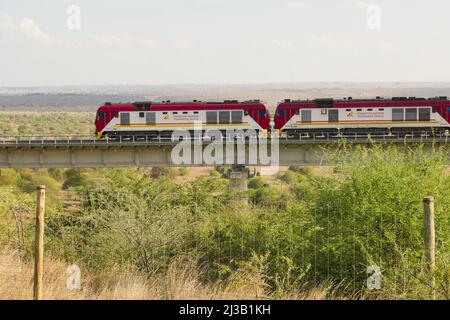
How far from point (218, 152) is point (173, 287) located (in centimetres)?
3731

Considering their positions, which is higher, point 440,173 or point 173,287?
point 440,173

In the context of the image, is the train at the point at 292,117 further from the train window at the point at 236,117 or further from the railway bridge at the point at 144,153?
the railway bridge at the point at 144,153

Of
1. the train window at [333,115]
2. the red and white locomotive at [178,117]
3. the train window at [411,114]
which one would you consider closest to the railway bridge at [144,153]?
the red and white locomotive at [178,117]

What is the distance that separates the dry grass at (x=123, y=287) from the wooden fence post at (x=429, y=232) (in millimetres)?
1862

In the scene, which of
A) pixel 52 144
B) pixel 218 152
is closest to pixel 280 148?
pixel 218 152

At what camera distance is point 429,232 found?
32.1ft

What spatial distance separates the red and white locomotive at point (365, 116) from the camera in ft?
156

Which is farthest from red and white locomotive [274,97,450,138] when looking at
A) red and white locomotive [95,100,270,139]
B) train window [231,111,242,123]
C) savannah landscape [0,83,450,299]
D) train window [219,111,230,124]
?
savannah landscape [0,83,450,299]

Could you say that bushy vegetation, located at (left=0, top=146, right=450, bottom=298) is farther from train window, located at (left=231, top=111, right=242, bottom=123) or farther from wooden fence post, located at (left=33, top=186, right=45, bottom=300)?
train window, located at (left=231, top=111, right=242, bottom=123)

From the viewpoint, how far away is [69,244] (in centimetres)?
1691

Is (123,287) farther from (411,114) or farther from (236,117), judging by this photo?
(411,114)

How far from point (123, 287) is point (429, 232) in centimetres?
522

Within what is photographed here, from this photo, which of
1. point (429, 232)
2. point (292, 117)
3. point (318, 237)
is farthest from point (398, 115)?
point (429, 232)
